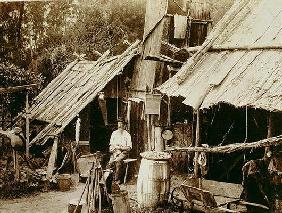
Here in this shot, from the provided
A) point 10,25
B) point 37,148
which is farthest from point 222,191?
point 10,25

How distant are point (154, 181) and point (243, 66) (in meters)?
3.51

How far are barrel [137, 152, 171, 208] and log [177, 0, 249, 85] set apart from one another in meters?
2.18

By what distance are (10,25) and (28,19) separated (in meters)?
1.74

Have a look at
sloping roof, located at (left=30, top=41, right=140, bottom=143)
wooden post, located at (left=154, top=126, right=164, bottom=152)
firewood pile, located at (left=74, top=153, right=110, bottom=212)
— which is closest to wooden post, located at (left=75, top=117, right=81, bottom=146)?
sloping roof, located at (left=30, top=41, right=140, bottom=143)

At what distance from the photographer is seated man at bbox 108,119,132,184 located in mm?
13367

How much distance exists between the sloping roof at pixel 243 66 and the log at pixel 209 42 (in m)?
0.04

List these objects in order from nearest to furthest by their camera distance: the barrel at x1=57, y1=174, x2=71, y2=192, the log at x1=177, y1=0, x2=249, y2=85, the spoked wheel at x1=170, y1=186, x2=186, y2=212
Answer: the spoked wheel at x1=170, y1=186, x2=186, y2=212 → the log at x1=177, y1=0, x2=249, y2=85 → the barrel at x1=57, y1=174, x2=71, y2=192

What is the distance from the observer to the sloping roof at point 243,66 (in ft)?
28.1

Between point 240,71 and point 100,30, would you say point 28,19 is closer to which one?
point 100,30

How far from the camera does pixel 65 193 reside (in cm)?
1252

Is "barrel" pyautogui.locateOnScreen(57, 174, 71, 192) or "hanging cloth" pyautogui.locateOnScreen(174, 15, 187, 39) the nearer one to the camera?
"barrel" pyautogui.locateOnScreen(57, 174, 71, 192)

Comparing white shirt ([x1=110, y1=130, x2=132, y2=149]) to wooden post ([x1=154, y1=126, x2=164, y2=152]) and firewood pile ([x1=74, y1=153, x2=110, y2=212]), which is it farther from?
firewood pile ([x1=74, y1=153, x2=110, y2=212])

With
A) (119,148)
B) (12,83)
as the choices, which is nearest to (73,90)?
(12,83)

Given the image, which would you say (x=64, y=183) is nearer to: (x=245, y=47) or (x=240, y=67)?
(x=240, y=67)
